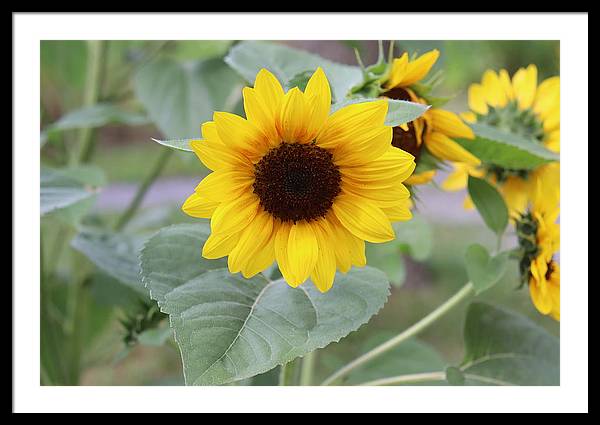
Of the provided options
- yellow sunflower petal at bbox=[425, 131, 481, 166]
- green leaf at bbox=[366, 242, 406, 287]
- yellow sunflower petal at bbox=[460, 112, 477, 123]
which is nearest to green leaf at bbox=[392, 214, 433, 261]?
green leaf at bbox=[366, 242, 406, 287]

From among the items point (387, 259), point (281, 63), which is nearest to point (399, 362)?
point (387, 259)

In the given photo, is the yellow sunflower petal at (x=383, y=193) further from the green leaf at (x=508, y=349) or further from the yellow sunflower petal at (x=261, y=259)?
the green leaf at (x=508, y=349)

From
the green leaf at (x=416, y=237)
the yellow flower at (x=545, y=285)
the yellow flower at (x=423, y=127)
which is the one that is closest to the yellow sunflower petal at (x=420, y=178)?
the yellow flower at (x=423, y=127)

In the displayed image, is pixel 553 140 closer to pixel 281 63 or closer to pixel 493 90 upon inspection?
pixel 493 90

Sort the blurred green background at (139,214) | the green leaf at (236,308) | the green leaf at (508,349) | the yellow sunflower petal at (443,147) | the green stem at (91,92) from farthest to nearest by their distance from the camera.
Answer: the green stem at (91,92)
the blurred green background at (139,214)
the green leaf at (508,349)
the yellow sunflower petal at (443,147)
the green leaf at (236,308)

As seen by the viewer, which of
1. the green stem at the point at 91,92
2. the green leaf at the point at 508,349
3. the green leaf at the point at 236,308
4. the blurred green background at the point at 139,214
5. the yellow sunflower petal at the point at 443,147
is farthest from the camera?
the green stem at the point at 91,92

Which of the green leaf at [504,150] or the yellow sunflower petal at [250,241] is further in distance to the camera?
the green leaf at [504,150]

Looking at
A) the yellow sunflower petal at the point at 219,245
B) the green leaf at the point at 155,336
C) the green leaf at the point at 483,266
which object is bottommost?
the green leaf at the point at 155,336
